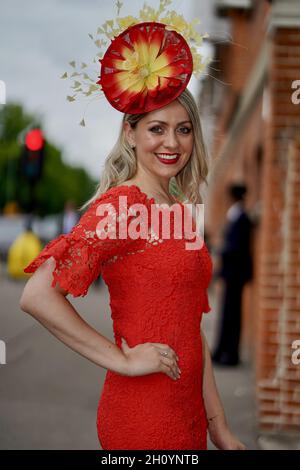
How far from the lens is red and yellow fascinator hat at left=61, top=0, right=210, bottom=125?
199cm

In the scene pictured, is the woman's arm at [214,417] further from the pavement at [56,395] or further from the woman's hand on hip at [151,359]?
the pavement at [56,395]

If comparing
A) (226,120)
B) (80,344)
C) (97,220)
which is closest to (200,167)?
(97,220)

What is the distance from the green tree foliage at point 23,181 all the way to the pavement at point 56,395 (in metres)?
33.8

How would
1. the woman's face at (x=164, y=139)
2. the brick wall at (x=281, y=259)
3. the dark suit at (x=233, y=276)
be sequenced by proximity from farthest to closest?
the dark suit at (x=233, y=276) → the brick wall at (x=281, y=259) → the woman's face at (x=164, y=139)

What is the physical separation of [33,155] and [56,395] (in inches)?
194

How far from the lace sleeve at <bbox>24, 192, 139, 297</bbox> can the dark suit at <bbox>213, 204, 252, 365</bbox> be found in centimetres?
667

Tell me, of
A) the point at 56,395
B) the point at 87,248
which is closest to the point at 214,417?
the point at 87,248

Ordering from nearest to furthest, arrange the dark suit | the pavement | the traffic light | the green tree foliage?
the pavement
the dark suit
the traffic light
the green tree foliage

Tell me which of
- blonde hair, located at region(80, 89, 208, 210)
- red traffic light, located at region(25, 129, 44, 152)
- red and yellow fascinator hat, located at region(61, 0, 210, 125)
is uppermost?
red traffic light, located at region(25, 129, 44, 152)

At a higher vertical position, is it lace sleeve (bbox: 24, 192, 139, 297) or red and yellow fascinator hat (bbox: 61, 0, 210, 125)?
red and yellow fascinator hat (bbox: 61, 0, 210, 125)

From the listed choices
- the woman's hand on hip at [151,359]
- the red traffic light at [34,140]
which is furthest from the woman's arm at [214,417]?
the red traffic light at [34,140]

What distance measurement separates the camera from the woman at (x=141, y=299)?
75.1 inches

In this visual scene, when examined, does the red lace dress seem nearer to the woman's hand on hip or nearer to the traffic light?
the woman's hand on hip

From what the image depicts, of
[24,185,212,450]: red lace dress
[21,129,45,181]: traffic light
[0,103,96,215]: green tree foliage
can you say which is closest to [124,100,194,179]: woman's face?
[24,185,212,450]: red lace dress
